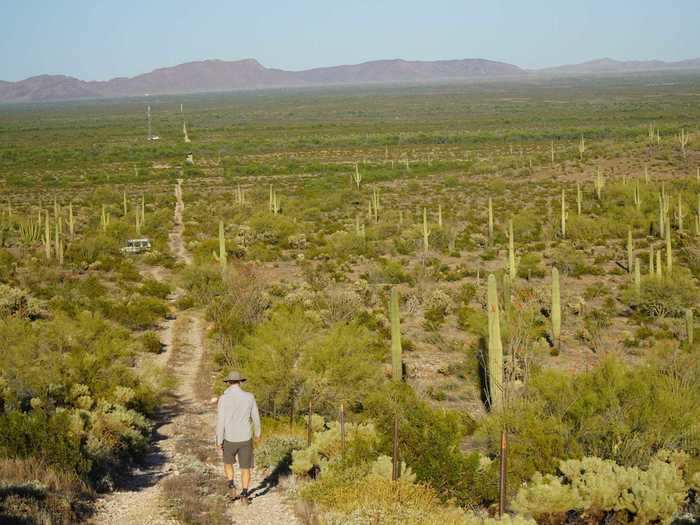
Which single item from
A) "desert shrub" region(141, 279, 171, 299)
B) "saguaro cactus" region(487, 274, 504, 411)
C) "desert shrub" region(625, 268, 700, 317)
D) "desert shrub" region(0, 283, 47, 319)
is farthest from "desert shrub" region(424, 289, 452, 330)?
"desert shrub" region(0, 283, 47, 319)

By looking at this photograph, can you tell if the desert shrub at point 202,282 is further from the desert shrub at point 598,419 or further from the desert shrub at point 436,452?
the desert shrub at point 436,452

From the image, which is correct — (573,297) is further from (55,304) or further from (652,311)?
(55,304)

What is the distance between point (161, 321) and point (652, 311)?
14030 mm

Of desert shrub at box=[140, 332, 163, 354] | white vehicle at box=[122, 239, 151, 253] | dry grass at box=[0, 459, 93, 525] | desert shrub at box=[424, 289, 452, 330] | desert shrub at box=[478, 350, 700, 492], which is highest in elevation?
dry grass at box=[0, 459, 93, 525]

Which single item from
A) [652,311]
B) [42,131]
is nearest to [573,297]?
[652,311]

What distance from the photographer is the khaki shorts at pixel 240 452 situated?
8.90m

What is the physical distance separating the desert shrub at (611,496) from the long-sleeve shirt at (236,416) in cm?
283

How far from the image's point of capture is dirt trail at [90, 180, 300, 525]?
877cm

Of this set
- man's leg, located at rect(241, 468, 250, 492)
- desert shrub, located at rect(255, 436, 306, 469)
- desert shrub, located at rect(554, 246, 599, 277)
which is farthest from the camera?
desert shrub, located at rect(554, 246, 599, 277)

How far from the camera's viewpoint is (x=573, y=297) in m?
26.4

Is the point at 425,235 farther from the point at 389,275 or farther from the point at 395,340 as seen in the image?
the point at 395,340

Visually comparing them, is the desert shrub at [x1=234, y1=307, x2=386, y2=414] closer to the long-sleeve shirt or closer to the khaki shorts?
the khaki shorts

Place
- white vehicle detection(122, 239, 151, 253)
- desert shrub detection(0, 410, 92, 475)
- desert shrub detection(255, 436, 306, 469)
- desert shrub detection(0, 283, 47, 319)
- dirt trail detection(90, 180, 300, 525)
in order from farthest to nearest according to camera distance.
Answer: white vehicle detection(122, 239, 151, 253) → desert shrub detection(0, 283, 47, 319) → desert shrub detection(255, 436, 306, 469) → desert shrub detection(0, 410, 92, 475) → dirt trail detection(90, 180, 300, 525)

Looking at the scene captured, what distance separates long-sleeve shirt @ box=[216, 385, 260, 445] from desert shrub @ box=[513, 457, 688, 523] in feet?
9.28
